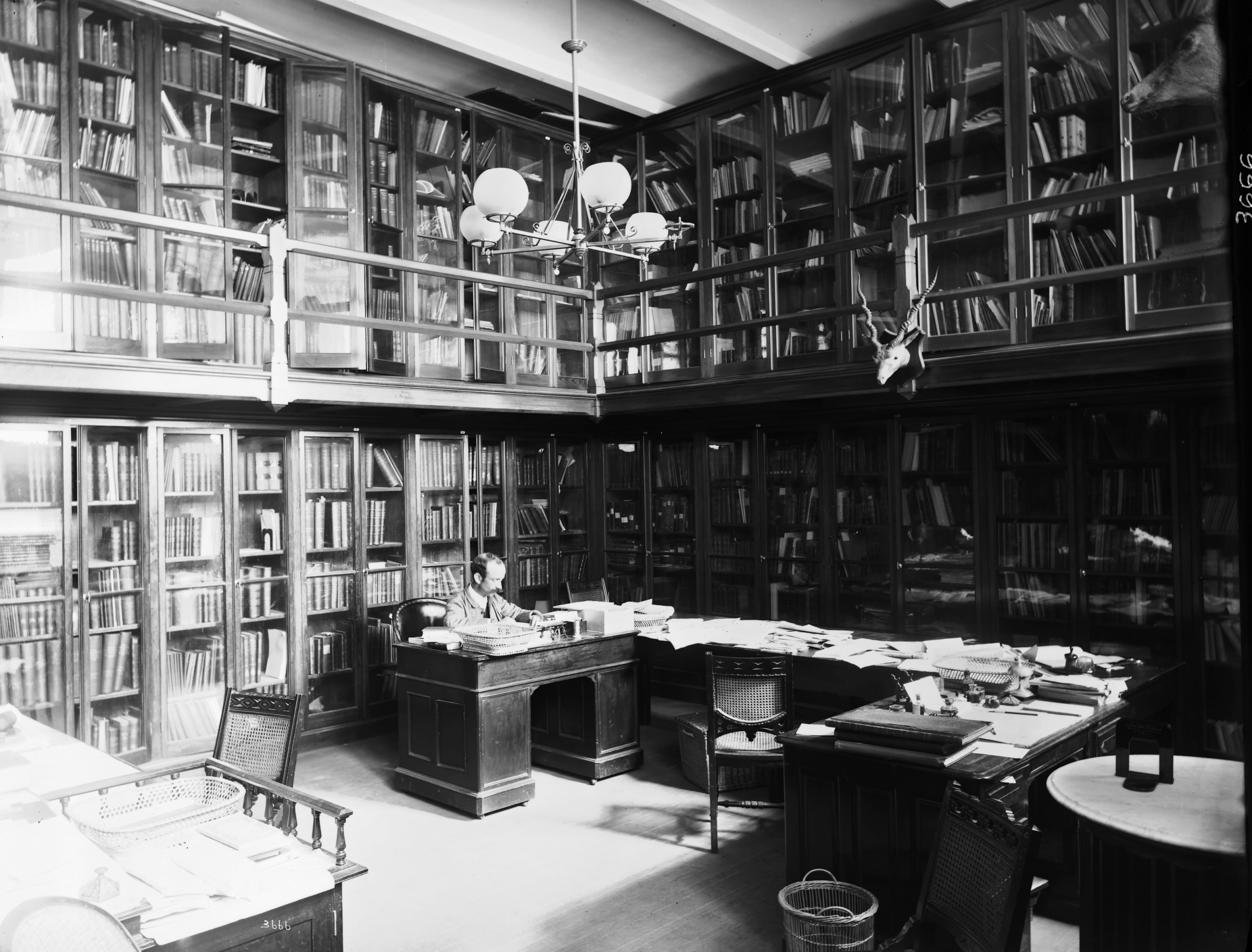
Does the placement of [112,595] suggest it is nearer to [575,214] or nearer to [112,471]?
[112,471]

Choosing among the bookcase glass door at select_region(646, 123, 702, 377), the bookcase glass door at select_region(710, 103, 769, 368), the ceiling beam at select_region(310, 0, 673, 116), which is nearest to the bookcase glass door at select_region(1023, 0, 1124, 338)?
the bookcase glass door at select_region(710, 103, 769, 368)

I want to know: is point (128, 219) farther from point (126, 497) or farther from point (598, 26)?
point (598, 26)

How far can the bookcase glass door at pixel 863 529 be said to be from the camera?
20.1ft

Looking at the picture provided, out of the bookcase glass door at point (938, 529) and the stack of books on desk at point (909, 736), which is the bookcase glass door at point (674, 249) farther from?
the stack of books on desk at point (909, 736)

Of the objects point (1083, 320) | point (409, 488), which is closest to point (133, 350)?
point (409, 488)

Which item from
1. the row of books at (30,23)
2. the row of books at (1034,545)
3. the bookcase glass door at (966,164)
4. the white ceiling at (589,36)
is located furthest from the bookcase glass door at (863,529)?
the row of books at (30,23)

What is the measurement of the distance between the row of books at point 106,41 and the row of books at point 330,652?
3.83 metres

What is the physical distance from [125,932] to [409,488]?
5.08 m

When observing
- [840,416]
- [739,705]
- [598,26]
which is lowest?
[739,705]

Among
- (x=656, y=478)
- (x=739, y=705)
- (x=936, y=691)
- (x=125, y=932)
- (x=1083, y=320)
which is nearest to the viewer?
(x=125, y=932)

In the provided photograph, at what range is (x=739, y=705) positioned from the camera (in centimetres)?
429

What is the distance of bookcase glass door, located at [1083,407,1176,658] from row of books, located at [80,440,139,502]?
5.69 metres

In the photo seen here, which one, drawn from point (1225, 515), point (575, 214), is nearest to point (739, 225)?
point (575, 214)

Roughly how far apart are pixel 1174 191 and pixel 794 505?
3076mm
